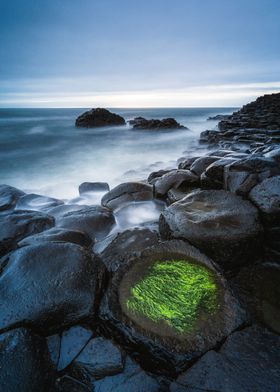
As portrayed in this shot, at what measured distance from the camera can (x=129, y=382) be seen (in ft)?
5.77

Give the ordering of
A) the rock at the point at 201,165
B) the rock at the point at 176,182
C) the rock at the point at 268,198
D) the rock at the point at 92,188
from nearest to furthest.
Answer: the rock at the point at 268,198 < the rock at the point at 176,182 < the rock at the point at 201,165 < the rock at the point at 92,188

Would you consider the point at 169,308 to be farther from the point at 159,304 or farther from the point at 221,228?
the point at 221,228

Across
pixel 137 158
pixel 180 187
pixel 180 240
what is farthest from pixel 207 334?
pixel 137 158

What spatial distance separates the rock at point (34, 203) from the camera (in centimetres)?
541

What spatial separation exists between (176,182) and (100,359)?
3559 millimetres

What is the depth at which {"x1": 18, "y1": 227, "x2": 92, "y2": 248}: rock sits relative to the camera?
3104mm

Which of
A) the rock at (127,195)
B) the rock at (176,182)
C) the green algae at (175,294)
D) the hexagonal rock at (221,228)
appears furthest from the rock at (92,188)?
the green algae at (175,294)

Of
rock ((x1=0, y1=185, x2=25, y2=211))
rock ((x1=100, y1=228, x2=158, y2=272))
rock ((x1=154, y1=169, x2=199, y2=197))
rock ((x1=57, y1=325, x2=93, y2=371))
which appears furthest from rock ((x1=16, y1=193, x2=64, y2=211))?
rock ((x1=57, y1=325, x2=93, y2=371))

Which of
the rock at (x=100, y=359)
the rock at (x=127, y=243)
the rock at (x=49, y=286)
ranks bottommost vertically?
the rock at (x=100, y=359)

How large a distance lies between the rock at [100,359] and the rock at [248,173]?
2.53m

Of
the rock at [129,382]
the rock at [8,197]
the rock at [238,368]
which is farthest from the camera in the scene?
the rock at [8,197]

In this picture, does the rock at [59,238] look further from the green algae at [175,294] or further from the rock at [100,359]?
the rock at [100,359]

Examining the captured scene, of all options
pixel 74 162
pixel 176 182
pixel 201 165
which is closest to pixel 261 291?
pixel 176 182

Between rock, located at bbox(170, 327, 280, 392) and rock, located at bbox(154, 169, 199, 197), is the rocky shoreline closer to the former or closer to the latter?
rock, located at bbox(170, 327, 280, 392)
